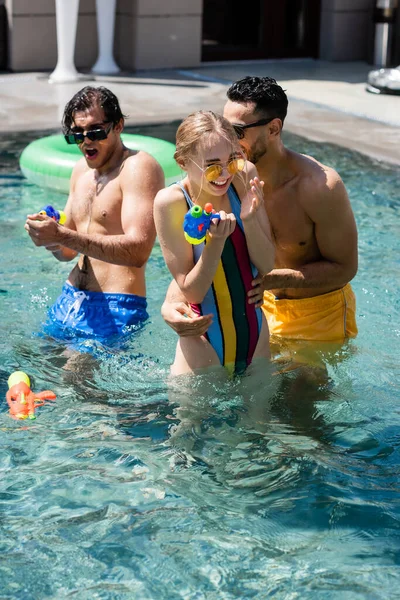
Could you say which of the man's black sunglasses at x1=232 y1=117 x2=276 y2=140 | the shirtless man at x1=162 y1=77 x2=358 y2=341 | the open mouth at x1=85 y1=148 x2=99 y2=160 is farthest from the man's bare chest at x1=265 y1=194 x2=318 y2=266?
the open mouth at x1=85 y1=148 x2=99 y2=160

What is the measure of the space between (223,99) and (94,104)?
24.1ft

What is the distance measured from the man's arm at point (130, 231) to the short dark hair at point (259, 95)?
0.87 m

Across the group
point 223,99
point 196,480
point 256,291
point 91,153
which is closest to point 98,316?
point 91,153

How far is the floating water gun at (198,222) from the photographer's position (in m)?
3.54

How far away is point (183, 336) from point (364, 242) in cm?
385

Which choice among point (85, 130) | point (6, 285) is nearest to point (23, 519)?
point (85, 130)

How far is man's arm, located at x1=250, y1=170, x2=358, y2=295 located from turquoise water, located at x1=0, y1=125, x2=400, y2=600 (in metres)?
0.44

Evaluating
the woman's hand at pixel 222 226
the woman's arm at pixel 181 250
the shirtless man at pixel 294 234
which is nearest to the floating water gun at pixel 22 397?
the shirtless man at pixel 294 234

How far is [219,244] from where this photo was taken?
11.9 feet

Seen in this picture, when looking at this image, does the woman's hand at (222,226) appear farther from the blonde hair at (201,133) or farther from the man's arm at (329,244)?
the man's arm at (329,244)

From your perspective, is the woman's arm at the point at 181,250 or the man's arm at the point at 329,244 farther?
the man's arm at the point at 329,244

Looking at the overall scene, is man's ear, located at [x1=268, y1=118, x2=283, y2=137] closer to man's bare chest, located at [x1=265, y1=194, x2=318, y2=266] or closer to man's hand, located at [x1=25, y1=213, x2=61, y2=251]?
man's bare chest, located at [x1=265, y1=194, x2=318, y2=266]

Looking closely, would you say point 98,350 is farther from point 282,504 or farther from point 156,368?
point 282,504

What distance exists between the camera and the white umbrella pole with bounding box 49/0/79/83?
12.9 meters
